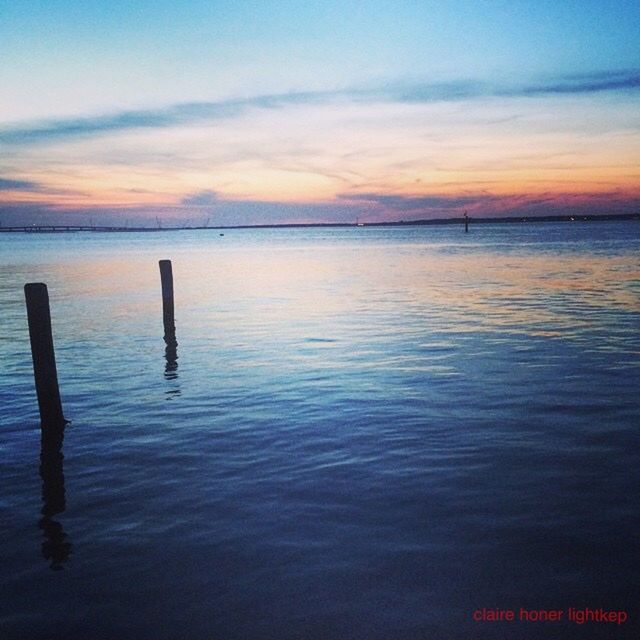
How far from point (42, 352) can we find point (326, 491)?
248 inches

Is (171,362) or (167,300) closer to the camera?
(171,362)

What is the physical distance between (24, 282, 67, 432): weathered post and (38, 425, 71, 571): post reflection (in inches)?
15.5

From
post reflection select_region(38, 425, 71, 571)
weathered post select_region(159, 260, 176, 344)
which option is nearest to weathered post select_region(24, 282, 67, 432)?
post reflection select_region(38, 425, 71, 571)

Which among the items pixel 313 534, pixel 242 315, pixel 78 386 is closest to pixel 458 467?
pixel 313 534

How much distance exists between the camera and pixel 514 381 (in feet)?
41.9

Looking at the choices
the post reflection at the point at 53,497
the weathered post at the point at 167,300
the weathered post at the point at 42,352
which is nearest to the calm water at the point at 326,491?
the post reflection at the point at 53,497

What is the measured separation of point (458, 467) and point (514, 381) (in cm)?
509

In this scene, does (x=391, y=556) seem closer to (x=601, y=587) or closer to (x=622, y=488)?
(x=601, y=587)

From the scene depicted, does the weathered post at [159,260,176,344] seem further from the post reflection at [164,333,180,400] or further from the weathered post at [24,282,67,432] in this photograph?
the weathered post at [24,282,67,432]

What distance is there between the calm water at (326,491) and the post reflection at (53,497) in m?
0.04

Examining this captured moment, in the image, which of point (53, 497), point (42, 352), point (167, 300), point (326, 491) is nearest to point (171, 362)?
point (167, 300)

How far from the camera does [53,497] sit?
25.6 feet

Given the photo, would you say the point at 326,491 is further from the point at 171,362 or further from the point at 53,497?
the point at 171,362

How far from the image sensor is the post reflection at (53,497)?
21.0 ft
